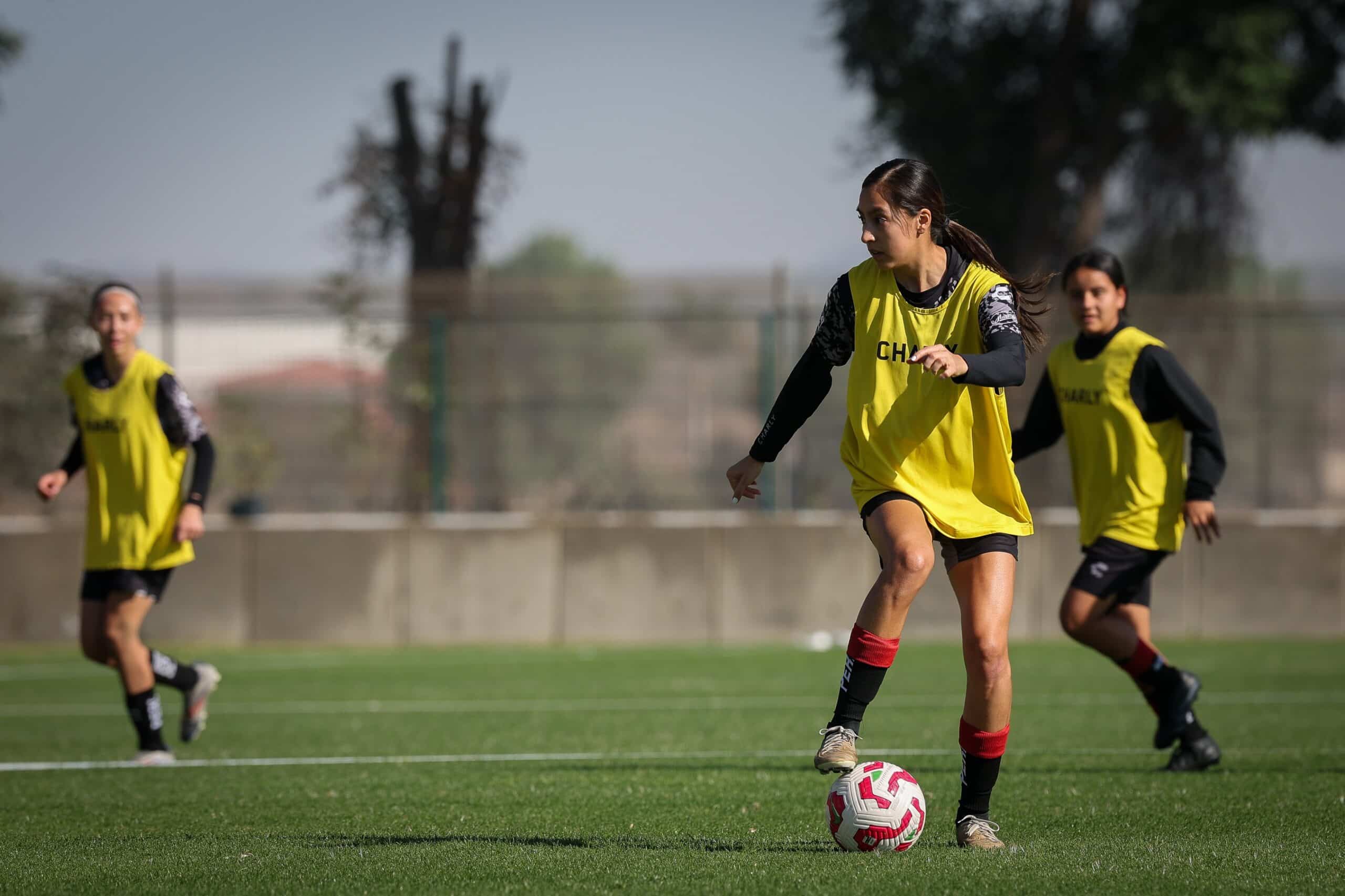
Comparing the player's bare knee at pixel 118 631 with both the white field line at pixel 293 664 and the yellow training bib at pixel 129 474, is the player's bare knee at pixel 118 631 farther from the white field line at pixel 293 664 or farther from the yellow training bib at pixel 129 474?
the white field line at pixel 293 664

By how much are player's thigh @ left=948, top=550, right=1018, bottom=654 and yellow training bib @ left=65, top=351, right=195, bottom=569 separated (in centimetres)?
425

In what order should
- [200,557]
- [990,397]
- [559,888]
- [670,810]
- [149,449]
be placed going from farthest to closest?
1. [200,557]
2. [149,449]
3. [670,810]
4. [990,397]
5. [559,888]

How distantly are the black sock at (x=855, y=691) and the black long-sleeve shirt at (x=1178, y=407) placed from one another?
8.09ft

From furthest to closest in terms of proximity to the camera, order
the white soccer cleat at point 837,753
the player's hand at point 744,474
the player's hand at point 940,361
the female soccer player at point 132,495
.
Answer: the female soccer player at point 132,495
the player's hand at point 744,474
the white soccer cleat at point 837,753
the player's hand at point 940,361

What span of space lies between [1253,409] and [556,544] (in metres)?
7.05

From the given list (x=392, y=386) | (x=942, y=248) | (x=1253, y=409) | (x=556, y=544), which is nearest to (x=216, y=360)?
(x=392, y=386)

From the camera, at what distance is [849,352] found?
4992mm

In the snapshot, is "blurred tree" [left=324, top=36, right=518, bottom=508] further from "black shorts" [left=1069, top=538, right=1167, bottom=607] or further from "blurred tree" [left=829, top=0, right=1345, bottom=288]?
"black shorts" [left=1069, top=538, right=1167, bottom=607]

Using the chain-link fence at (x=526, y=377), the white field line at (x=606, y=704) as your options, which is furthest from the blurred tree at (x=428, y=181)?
the white field line at (x=606, y=704)

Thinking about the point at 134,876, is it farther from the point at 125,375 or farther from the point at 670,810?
the point at 125,375

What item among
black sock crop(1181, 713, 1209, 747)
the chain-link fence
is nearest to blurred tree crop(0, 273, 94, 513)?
the chain-link fence

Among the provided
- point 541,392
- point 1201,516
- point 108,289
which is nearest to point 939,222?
point 1201,516

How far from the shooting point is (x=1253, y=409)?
15.2 m

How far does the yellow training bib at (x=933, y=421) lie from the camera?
477cm
